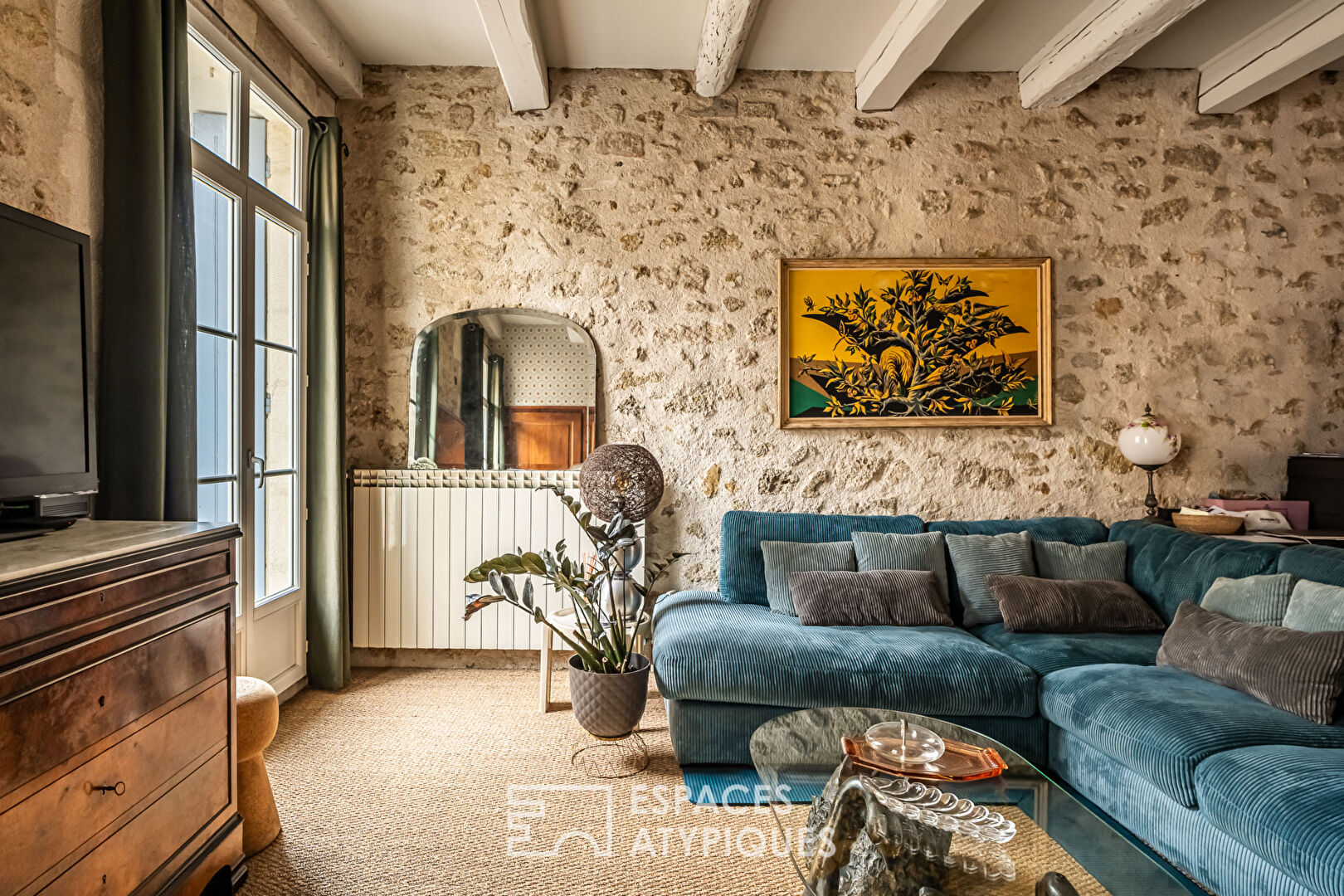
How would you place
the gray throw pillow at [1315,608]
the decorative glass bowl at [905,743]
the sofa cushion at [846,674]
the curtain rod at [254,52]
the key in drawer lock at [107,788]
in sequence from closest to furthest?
the key in drawer lock at [107,788] < the decorative glass bowl at [905,743] < the gray throw pillow at [1315,608] < the sofa cushion at [846,674] < the curtain rod at [254,52]

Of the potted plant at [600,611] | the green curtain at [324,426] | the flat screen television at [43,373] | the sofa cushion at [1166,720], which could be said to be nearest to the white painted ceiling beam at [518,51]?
the green curtain at [324,426]

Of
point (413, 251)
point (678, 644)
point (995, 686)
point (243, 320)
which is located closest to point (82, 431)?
point (243, 320)

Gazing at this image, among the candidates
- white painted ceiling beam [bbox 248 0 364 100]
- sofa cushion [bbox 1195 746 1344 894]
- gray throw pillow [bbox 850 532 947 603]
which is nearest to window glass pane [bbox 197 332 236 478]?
white painted ceiling beam [bbox 248 0 364 100]

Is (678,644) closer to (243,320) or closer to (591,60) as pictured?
(243,320)

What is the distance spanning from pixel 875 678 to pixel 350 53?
11.0 feet

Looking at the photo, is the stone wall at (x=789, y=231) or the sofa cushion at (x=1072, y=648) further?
the stone wall at (x=789, y=231)

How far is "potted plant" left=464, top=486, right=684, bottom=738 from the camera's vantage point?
2613 millimetres

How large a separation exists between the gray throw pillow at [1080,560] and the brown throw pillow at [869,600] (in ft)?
1.59

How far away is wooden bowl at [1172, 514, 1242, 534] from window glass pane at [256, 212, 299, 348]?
12.5 ft

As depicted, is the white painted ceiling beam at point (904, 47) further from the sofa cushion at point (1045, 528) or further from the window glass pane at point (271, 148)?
the window glass pane at point (271, 148)

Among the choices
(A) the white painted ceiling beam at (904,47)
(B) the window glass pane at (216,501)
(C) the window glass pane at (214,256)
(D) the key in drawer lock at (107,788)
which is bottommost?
(D) the key in drawer lock at (107,788)

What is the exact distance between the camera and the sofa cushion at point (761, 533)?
126 inches

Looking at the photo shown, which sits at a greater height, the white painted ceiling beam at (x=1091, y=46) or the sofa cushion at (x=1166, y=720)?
the white painted ceiling beam at (x=1091, y=46)

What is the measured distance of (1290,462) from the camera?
11.6 ft
